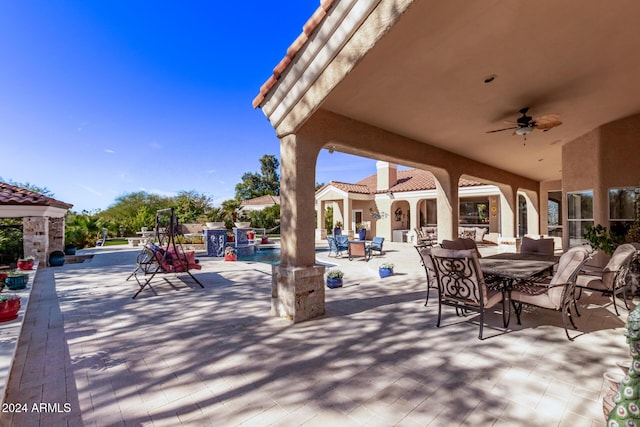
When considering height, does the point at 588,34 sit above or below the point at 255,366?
above

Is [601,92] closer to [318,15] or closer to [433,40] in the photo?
[433,40]

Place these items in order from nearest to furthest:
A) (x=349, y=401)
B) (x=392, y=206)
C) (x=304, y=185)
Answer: (x=349, y=401) < (x=304, y=185) < (x=392, y=206)

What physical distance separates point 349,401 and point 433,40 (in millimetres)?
3768

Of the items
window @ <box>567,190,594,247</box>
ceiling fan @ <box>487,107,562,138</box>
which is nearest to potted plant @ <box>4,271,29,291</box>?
ceiling fan @ <box>487,107,562,138</box>

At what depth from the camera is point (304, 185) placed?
14.9ft

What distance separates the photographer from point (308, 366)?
10.2 feet

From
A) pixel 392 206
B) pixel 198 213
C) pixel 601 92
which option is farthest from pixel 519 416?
pixel 198 213

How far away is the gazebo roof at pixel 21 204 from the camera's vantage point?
8.24 metres

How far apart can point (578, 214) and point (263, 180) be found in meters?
47.3

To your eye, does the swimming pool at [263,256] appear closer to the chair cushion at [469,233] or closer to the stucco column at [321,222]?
the stucco column at [321,222]

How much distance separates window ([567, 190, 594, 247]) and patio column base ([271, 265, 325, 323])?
7973mm

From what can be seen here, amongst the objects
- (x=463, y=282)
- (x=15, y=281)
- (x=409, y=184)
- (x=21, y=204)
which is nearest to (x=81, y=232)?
(x=21, y=204)

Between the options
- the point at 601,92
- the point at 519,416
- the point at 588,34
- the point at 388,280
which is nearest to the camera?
the point at 519,416

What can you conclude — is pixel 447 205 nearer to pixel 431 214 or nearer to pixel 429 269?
pixel 429 269
